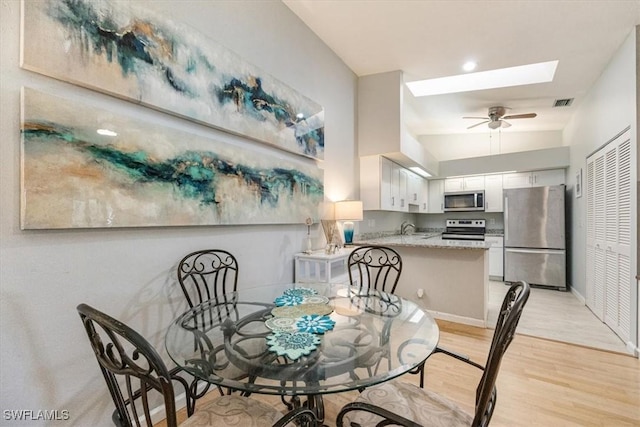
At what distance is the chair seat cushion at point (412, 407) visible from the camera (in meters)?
1.10

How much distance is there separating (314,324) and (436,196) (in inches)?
222

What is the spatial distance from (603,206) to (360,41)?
326cm

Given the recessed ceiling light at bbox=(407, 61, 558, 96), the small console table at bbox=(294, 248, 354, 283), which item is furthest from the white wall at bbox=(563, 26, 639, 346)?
the small console table at bbox=(294, 248, 354, 283)

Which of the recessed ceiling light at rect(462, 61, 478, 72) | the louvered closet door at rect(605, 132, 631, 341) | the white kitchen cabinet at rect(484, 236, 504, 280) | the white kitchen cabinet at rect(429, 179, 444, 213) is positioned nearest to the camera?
the louvered closet door at rect(605, 132, 631, 341)

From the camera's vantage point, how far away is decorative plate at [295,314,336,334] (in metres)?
1.29

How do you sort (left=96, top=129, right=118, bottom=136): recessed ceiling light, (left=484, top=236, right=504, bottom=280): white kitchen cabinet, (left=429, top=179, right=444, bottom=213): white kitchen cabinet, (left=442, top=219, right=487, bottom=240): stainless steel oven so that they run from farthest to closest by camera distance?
(left=429, top=179, right=444, bottom=213): white kitchen cabinet, (left=442, top=219, right=487, bottom=240): stainless steel oven, (left=484, top=236, right=504, bottom=280): white kitchen cabinet, (left=96, top=129, right=118, bottom=136): recessed ceiling light

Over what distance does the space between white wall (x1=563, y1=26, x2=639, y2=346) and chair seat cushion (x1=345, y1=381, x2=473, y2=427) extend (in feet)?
8.81

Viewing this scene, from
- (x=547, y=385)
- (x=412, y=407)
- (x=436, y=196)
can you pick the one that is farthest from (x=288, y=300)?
(x=436, y=196)

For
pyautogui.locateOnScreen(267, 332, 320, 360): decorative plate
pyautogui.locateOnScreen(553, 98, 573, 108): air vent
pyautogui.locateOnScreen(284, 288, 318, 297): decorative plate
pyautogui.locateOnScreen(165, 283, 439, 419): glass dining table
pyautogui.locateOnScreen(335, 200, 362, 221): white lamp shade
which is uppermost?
pyautogui.locateOnScreen(553, 98, 573, 108): air vent

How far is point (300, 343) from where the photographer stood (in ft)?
3.83

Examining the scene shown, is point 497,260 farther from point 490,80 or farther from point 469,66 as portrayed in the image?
point 469,66

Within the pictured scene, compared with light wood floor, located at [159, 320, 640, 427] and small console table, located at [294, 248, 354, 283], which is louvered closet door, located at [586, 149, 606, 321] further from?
small console table, located at [294, 248, 354, 283]

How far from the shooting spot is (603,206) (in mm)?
3299

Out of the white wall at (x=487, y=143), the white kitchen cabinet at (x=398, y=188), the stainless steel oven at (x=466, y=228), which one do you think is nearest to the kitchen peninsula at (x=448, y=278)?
the white kitchen cabinet at (x=398, y=188)
